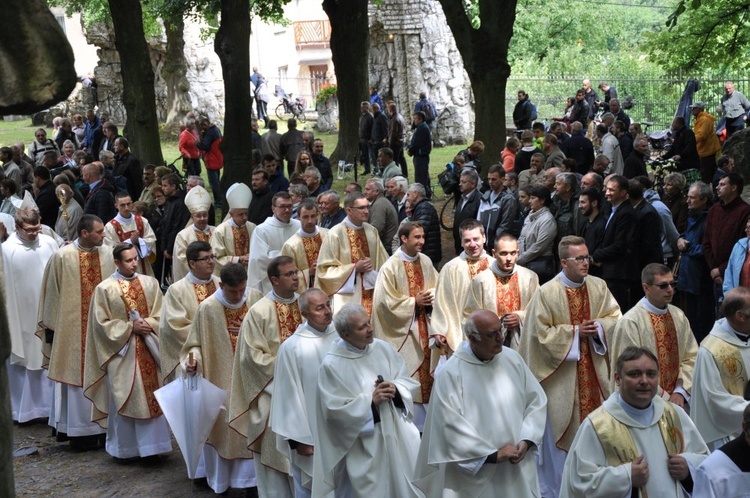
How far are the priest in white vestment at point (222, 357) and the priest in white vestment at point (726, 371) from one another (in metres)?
3.54

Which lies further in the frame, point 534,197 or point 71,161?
point 71,161

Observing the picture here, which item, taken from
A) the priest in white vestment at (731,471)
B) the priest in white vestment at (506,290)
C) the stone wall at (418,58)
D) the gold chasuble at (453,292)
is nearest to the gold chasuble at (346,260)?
the gold chasuble at (453,292)

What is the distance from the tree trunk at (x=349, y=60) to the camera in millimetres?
21406

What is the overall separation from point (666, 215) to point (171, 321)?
509 centimetres

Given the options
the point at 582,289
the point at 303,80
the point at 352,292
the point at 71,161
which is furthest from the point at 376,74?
the point at 582,289

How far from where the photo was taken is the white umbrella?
340 inches

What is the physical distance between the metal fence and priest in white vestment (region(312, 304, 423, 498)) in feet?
60.3

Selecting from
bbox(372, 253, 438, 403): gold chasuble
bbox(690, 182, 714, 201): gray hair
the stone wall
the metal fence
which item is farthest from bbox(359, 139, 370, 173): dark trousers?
bbox(372, 253, 438, 403): gold chasuble

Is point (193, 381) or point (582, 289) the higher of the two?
point (582, 289)

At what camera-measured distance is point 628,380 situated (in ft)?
18.3

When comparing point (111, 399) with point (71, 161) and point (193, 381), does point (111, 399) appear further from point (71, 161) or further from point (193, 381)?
point (71, 161)

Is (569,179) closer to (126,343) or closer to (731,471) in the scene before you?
(126,343)

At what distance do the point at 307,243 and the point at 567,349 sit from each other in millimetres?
3464

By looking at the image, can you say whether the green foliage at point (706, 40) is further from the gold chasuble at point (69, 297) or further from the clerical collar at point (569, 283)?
the gold chasuble at point (69, 297)
